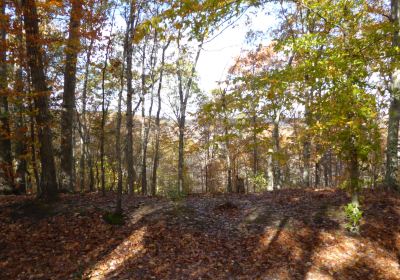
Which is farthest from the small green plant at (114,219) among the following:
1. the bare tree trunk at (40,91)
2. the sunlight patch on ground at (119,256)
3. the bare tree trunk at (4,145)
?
the bare tree trunk at (4,145)

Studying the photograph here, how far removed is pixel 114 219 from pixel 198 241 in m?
2.86

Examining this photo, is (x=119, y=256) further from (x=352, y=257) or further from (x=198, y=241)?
(x=352, y=257)

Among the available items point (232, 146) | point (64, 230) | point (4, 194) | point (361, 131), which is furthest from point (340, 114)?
point (232, 146)

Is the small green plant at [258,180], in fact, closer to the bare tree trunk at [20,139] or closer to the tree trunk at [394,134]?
the tree trunk at [394,134]

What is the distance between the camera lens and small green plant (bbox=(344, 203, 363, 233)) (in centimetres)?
854

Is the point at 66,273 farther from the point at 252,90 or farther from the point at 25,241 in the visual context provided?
the point at 252,90

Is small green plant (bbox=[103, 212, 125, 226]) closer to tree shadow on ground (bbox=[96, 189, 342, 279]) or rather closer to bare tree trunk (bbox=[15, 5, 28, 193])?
tree shadow on ground (bbox=[96, 189, 342, 279])

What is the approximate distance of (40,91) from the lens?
1002 cm

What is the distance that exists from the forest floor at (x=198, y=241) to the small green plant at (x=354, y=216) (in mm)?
245

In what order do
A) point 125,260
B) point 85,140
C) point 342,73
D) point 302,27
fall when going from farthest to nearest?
point 85,140 → point 302,27 → point 125,260 → point 342,73

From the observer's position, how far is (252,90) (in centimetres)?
714

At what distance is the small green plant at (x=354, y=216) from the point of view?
8539 millimetres

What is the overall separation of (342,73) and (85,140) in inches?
815

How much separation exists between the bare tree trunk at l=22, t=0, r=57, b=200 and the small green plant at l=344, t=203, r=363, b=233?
9693 mm
